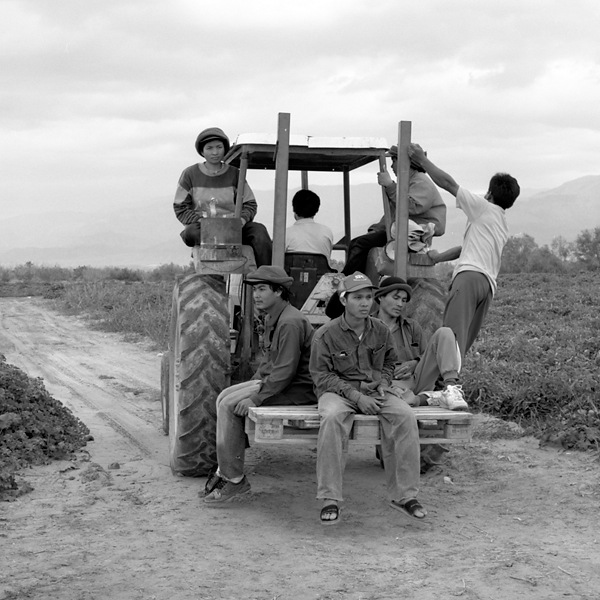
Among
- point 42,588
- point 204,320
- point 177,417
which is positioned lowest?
point 42,588

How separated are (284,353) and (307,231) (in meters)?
1.35

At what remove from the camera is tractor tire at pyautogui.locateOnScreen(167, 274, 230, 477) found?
6.77 m

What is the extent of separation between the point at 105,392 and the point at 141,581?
6599 millimetres

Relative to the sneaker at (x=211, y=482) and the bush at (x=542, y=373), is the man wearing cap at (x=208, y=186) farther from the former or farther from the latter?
the bush at (x=542, y=373)

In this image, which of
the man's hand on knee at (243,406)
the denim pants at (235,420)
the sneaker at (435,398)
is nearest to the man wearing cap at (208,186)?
the denim pants at (235,420)

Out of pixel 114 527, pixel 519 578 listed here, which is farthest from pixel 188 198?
pixel 519 578

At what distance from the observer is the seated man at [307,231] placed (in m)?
7.25

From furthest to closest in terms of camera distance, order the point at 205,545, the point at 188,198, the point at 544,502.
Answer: the point at 188,198 → the point at 544,502 → the point at 205,545

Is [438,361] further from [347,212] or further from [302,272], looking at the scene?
[347,212]

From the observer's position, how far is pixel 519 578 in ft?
16.0

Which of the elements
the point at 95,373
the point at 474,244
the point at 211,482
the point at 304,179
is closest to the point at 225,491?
the point at 211,482

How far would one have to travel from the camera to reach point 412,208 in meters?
7.18

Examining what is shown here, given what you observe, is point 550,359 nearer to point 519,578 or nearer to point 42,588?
point 519,578

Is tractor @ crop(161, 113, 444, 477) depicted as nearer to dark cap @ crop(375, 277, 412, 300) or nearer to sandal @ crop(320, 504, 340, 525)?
dark cap @ crop(375, 277, 412, 300)
